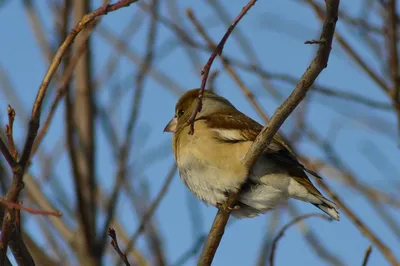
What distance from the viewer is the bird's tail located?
2.90m

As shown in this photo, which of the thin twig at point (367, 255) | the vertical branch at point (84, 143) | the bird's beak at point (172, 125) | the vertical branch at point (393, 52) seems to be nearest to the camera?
the thin twig at point (367, 255)

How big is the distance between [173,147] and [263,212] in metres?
0.61

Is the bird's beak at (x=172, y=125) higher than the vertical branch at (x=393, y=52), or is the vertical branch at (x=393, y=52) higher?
the bird's beak at (x=172, y=125)

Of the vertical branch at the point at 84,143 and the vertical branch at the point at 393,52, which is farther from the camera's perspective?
the vertical branch at the point at 84,143

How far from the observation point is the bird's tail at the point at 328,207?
2.90 m

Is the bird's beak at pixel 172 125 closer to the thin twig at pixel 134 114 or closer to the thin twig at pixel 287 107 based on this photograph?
the thin twig at pixel 134 114

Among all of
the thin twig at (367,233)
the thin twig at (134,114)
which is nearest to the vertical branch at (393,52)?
Answer: the thin twig at (367,233)

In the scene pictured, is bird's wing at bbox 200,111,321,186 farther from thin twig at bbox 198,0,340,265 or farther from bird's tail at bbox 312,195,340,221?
thin twig at bbox 198,0,340,265

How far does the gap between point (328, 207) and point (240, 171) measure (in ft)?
1.48

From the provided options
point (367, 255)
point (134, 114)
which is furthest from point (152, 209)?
point (367, 255)

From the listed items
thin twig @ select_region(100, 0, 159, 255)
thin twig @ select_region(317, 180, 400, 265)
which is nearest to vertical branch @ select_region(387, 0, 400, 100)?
thin twig @ select_region(317, 180, 400, 265)

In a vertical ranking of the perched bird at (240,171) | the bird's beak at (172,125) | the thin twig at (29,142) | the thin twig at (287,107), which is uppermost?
the bird's beak at (172,125)

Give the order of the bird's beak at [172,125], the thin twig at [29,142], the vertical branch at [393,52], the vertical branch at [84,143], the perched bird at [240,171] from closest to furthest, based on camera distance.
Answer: the thin twig at [29,142], the vertical branch at [393,52], the perched bird at [240,171], the vertical branch at [84,143], the bird's beak at [172,125]

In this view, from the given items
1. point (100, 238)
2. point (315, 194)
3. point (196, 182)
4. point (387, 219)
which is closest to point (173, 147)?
point (196, 182)
